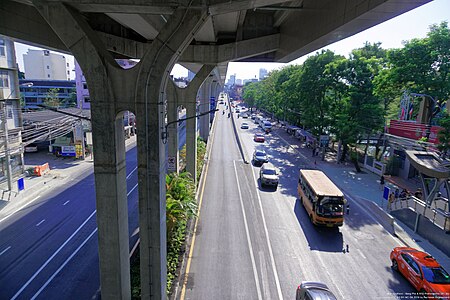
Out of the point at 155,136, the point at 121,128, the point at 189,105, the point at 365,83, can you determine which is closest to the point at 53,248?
the point at 121,128

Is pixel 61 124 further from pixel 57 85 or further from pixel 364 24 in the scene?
pixel 57 85

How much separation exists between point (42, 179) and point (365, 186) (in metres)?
26.7

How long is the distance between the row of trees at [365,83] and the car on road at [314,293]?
65.0ft

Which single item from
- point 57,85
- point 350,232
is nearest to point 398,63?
point 350,232

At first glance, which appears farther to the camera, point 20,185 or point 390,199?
point 20,185

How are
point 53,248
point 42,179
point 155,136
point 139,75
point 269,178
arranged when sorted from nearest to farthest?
point 139,75 < point 155,136 < point 53,248 < point 269,178 < point 42,179

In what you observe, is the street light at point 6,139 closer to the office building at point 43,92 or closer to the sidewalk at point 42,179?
the sidewalk at point 42,179

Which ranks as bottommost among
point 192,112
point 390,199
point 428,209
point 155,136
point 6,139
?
point 390,199

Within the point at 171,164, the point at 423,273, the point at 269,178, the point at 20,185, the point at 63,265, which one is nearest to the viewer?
the point at 423,273

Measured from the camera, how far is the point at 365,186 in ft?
83.3

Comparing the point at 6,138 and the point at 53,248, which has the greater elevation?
the point at 6,138

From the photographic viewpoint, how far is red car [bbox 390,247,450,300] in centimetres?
1109

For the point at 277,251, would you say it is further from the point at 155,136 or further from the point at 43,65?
the point at 43,65

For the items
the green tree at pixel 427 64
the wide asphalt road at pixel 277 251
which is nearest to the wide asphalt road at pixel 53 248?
the wide asphalt road at pixel 277 251
